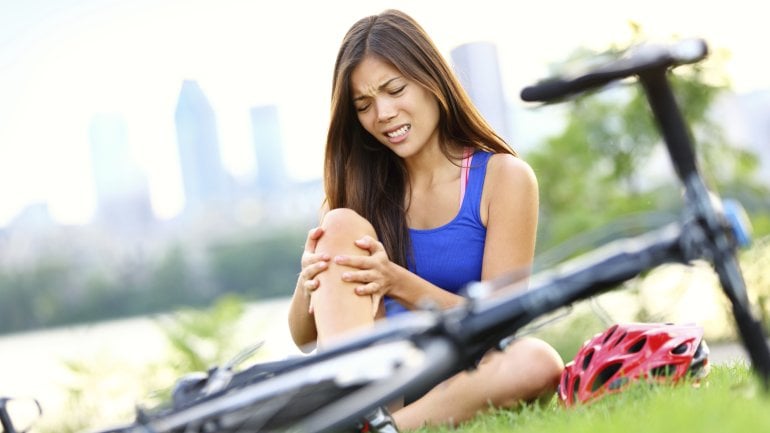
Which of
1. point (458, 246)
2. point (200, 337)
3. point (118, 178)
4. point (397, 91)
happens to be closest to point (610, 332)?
point (458, 246)

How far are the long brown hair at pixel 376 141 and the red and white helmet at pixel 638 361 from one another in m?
0.59

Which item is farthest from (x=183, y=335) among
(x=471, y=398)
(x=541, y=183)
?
(x=471, y=398)

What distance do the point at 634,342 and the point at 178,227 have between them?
38.9 ft

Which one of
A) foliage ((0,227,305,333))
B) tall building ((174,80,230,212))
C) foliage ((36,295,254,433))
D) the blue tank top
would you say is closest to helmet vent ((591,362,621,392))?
the blue tank top

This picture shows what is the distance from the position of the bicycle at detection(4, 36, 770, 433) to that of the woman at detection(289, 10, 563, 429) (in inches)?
27.0

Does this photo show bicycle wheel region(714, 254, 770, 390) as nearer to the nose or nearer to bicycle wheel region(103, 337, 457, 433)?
bicycle wheel region(103, 337, 457, 433)

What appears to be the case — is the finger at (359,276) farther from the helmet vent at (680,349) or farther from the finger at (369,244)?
the helmet vent at (680,349)

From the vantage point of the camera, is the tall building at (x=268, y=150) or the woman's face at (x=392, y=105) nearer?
the woman's face at (x=392, y=105)

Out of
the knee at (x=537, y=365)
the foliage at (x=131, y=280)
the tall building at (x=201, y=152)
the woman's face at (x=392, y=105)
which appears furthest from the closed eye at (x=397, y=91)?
the foliage at (x=131, y=280)

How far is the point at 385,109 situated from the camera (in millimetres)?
2764

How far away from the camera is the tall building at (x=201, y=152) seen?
1068cm

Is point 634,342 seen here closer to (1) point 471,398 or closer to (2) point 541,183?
(1) point 471,398

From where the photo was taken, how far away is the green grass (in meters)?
1.75

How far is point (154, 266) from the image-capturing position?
13953 mm
